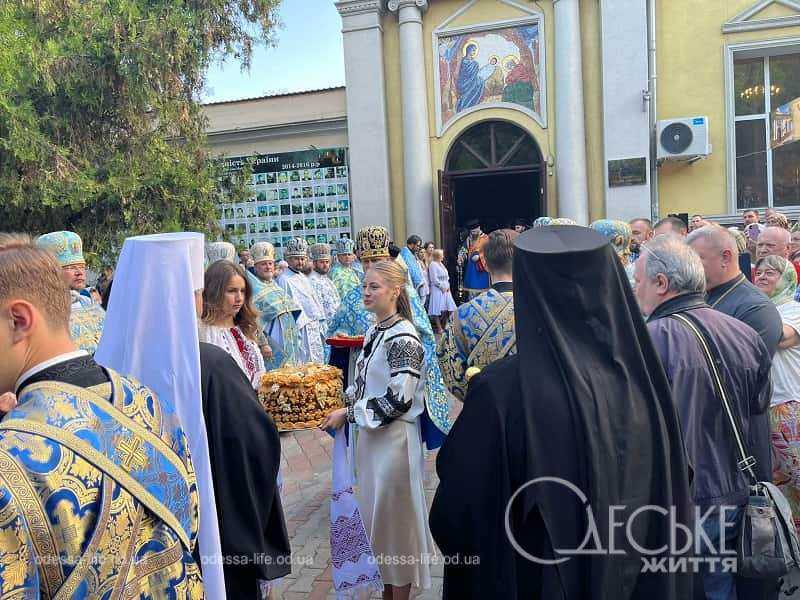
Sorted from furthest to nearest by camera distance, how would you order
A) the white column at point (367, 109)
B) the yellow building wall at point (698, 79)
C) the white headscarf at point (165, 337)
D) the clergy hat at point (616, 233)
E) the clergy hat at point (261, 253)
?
1. the white column at point (367, 109)
2. the yellow building wall at point (698, 79)
3. the clergy hat at point (261, 253)
4. the clergy hat at point (616, 233)
5. the white headscarf at point (165, 337)

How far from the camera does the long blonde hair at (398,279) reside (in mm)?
3461

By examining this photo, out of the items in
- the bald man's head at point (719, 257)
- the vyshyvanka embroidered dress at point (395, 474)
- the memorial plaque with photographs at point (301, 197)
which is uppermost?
the memorial plaque with photographs at point (301, 197)

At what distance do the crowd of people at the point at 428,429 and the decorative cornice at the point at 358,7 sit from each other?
43.8 ft

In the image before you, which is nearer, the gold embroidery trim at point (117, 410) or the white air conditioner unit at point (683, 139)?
the gold embroidery trim at point (117, 410)

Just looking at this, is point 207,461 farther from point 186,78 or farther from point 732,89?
point 732,89

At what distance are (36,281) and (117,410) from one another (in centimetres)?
33

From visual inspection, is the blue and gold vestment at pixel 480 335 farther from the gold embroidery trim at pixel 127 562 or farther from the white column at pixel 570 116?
the white column at pixel 570 116

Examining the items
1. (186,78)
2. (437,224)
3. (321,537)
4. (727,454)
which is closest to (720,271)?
(727,454)

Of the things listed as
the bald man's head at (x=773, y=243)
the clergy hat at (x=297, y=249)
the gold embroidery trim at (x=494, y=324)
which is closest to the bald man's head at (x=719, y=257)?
the gold embroidery trim at (x=494, y=324)

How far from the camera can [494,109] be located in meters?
15.1

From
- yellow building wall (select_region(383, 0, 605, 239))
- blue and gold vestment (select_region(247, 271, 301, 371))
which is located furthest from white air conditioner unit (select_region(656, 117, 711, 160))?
blue and gold vestment (select_region(247, 271, 301, 371))

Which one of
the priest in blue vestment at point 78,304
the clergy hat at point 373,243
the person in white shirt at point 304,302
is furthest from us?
the person in white shirt at point 304,302

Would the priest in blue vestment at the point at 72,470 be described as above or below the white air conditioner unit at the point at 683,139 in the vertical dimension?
below

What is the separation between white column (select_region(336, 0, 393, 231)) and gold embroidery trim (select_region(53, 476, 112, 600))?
14265 mm
